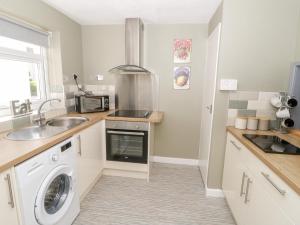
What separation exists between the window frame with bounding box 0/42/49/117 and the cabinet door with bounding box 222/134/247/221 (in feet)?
7.41

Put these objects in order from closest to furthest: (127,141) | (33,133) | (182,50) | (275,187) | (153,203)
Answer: (275,187)
(33,133)
(153,203)
(127,141)
(182,50)

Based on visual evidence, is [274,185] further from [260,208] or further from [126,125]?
[126,125]

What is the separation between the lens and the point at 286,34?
167cm

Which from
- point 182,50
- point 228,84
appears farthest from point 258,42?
point 182,50

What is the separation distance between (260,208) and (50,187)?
1573mm

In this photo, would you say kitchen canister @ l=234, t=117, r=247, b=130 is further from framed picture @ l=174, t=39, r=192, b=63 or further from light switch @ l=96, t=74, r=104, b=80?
light switch @ l=96, t=74, r=104, b=80

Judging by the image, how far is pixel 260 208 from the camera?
1.13 m

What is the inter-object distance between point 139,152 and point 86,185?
730mm

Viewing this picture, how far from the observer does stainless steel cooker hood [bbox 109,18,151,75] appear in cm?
236

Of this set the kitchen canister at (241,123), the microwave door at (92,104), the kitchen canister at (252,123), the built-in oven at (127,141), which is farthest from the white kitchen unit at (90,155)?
the kitchen canister at (252,123)

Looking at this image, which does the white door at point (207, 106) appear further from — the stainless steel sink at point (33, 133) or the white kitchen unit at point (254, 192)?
the stainless steel sink at point (33, 133)

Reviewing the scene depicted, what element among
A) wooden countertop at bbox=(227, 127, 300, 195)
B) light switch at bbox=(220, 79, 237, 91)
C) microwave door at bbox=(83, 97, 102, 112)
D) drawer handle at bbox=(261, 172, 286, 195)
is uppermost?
light switch at bbox=(220, 79, 237, 91)

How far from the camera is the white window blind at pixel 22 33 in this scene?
1.58 metres

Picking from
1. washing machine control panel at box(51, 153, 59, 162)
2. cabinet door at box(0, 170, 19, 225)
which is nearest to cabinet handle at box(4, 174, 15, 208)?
cabinet door at box(0, 170, 19, 225)
